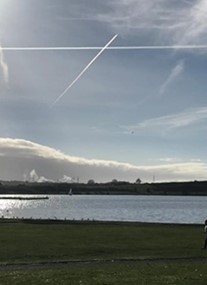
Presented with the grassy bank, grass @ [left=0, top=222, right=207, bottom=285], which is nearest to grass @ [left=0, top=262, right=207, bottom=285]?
grass @ [left=0, top=222, right=207, bottom=285]

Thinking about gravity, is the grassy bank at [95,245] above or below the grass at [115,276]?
above

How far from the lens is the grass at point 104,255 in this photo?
67.8ft

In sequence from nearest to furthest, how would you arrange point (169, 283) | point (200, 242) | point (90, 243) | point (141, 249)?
point (169, 283) < point (141, 249) < point (90, 243) < point (200, 242)

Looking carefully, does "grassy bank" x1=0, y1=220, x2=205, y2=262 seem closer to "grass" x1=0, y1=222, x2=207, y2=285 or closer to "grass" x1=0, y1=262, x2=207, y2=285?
"grass" x1=0, y1=222, x2=207, y2=285

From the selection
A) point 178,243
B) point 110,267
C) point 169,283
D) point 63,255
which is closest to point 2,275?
point 110,267

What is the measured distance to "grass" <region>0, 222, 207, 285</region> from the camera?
20672 mm

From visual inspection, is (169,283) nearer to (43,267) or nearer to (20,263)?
(43,267)

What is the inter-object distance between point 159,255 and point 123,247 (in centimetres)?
491

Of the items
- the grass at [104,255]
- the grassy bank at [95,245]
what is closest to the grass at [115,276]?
the grass at [104,255]

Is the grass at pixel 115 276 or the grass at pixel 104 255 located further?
the grass at pixel 104 255

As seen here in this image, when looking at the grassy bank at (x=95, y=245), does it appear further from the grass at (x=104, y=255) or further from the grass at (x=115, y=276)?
the grass at (x=115, y=276)

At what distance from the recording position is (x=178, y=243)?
39.1 meters

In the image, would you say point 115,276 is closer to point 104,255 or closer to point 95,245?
point 104,255

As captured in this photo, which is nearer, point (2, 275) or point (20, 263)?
point (2, 275)
